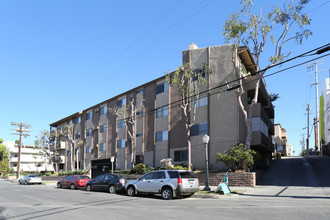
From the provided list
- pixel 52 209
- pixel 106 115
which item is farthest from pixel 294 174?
pixel 106 115

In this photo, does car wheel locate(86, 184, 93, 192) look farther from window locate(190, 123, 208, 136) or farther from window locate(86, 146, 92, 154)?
window locate(86, 146, 92, 154)

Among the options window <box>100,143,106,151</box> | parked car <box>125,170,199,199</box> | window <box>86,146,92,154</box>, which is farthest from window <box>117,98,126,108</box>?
parked car <box>125,170,199,199</box>

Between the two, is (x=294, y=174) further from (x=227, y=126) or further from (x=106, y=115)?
(x=106, y=115)

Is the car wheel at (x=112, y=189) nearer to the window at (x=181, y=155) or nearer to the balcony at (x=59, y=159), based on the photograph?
the window at (x=181, y=155)

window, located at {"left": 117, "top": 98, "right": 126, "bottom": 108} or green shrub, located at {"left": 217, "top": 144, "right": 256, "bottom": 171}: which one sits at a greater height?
window, located at {"left": 117, "top": 98, "right": 126, "bottom": 108}

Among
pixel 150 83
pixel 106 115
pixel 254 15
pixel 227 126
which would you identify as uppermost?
pixel 254 15

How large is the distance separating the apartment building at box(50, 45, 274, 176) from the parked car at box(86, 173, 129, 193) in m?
7.53

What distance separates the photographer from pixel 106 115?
133 feet

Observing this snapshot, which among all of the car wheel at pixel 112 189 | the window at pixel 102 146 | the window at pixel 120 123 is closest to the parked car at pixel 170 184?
the car wheel at pixel 112 189

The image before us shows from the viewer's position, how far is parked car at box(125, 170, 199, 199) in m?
15.2

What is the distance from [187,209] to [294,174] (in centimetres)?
1714

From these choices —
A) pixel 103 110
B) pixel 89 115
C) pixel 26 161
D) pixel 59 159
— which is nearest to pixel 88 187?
pixel 103 110

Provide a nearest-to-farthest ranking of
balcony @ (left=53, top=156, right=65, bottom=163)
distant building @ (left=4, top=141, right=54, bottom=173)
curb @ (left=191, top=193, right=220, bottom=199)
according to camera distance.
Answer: curb @ (left=191, top=193, right=220, bottom=199) → balcony @ (left=53, top=156, right=65, bottom=163) → distant building @ (left=4, top=141, right=54, bottom=173)

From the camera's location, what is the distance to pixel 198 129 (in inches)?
1058
